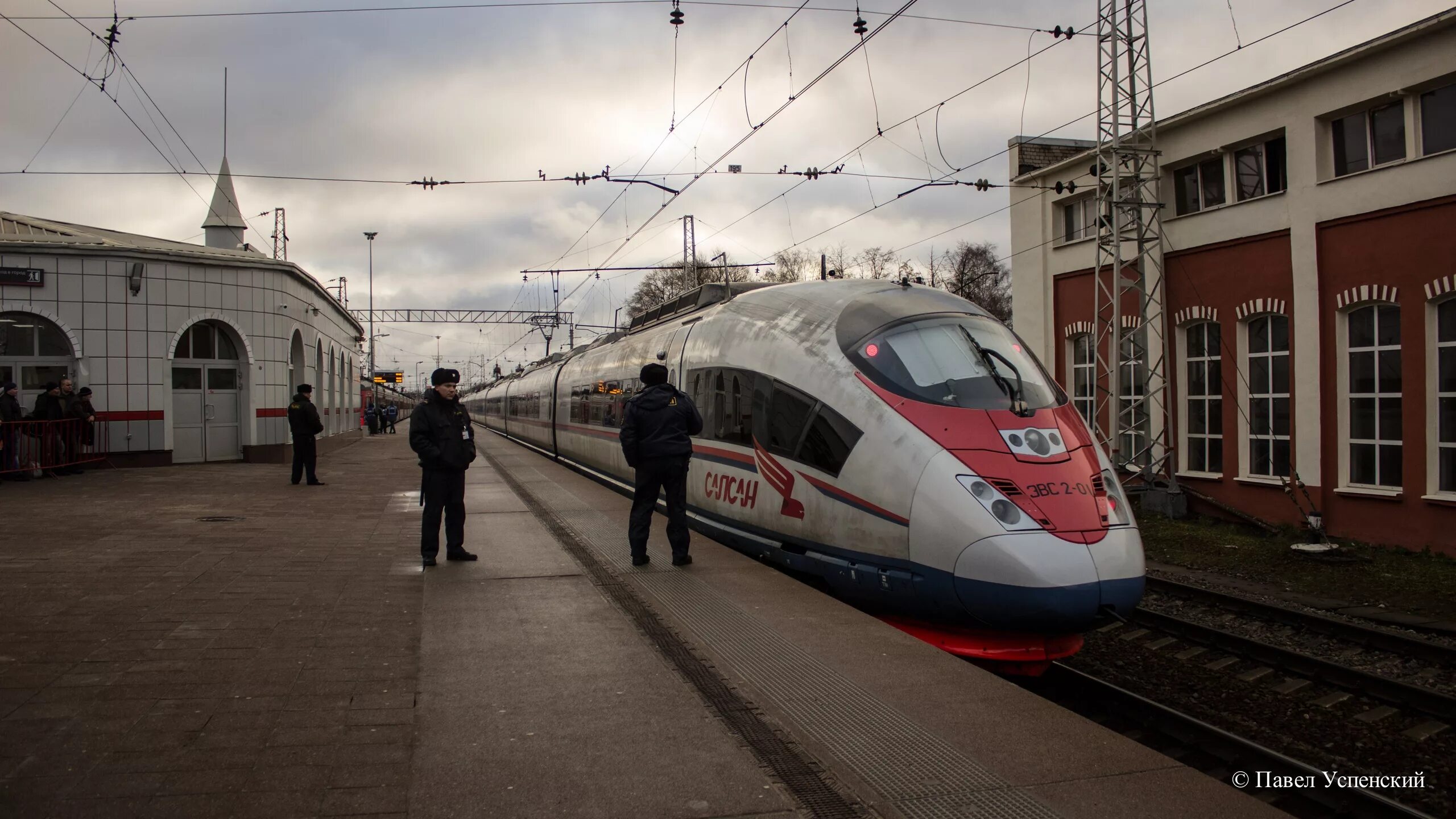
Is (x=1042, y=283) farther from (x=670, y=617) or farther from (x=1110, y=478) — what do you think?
(x=670, y=617)

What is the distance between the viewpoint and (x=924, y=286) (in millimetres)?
8078

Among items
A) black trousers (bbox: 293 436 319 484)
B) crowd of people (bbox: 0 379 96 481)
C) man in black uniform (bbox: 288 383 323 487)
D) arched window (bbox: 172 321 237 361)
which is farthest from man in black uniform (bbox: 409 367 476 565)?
arched window (bbox: 172 321 237 361)

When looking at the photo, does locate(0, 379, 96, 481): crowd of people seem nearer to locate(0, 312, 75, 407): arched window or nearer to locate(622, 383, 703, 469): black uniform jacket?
locate(0, 312, 75, 407): arched window

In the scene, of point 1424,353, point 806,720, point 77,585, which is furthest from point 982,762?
point 1424,353

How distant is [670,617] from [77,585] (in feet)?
14.9

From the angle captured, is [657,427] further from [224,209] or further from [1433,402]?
[224,209]

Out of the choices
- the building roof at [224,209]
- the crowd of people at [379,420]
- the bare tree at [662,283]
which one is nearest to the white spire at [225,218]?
the building roof at [224,209]

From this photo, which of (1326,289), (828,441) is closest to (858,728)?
(828,441)

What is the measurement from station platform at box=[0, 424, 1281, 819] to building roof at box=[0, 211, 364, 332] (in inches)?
498

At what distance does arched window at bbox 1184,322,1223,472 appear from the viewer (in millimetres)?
16531

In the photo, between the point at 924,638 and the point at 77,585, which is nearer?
the point at 924,638

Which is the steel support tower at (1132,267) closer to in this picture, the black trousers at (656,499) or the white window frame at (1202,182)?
the white window frame at (1202,182)

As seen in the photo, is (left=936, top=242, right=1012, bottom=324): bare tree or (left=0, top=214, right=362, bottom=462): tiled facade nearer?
(left=0, top=214, right=362, bottom=462): tiled facade

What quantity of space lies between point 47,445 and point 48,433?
0.21 metres
